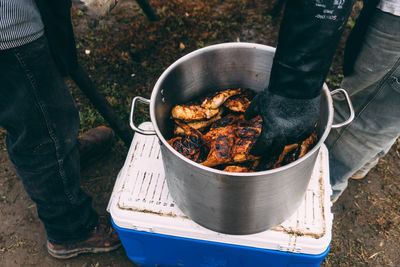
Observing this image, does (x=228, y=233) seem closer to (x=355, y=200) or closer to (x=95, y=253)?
(x=95, y=253)

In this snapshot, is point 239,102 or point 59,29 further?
point 239,102

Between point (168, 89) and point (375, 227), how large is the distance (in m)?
1.75

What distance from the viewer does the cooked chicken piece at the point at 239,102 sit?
4.80 ft

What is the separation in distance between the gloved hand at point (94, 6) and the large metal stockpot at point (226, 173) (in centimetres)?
56

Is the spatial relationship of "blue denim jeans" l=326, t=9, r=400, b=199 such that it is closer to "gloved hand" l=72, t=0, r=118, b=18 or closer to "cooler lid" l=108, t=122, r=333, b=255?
"cooler lid" l=108, t=122, r=333, b=255

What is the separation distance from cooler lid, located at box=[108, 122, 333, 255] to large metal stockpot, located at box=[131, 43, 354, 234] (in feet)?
0.25

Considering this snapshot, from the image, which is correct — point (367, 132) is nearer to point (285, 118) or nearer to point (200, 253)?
point (285, 118)

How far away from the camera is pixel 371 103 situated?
1.65 metres

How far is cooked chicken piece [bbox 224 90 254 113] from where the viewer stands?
→ 1464 mm

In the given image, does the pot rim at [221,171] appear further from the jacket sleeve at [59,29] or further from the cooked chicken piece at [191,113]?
the jacket sleeve at [59,29]

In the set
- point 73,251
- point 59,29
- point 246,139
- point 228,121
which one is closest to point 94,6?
point 59,29

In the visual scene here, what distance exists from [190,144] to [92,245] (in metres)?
1.09

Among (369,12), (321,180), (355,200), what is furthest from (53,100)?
(355,200)

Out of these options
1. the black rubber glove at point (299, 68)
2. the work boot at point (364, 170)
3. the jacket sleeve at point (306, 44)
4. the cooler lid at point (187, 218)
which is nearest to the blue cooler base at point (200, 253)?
the cooler lid at point (187, 218)
